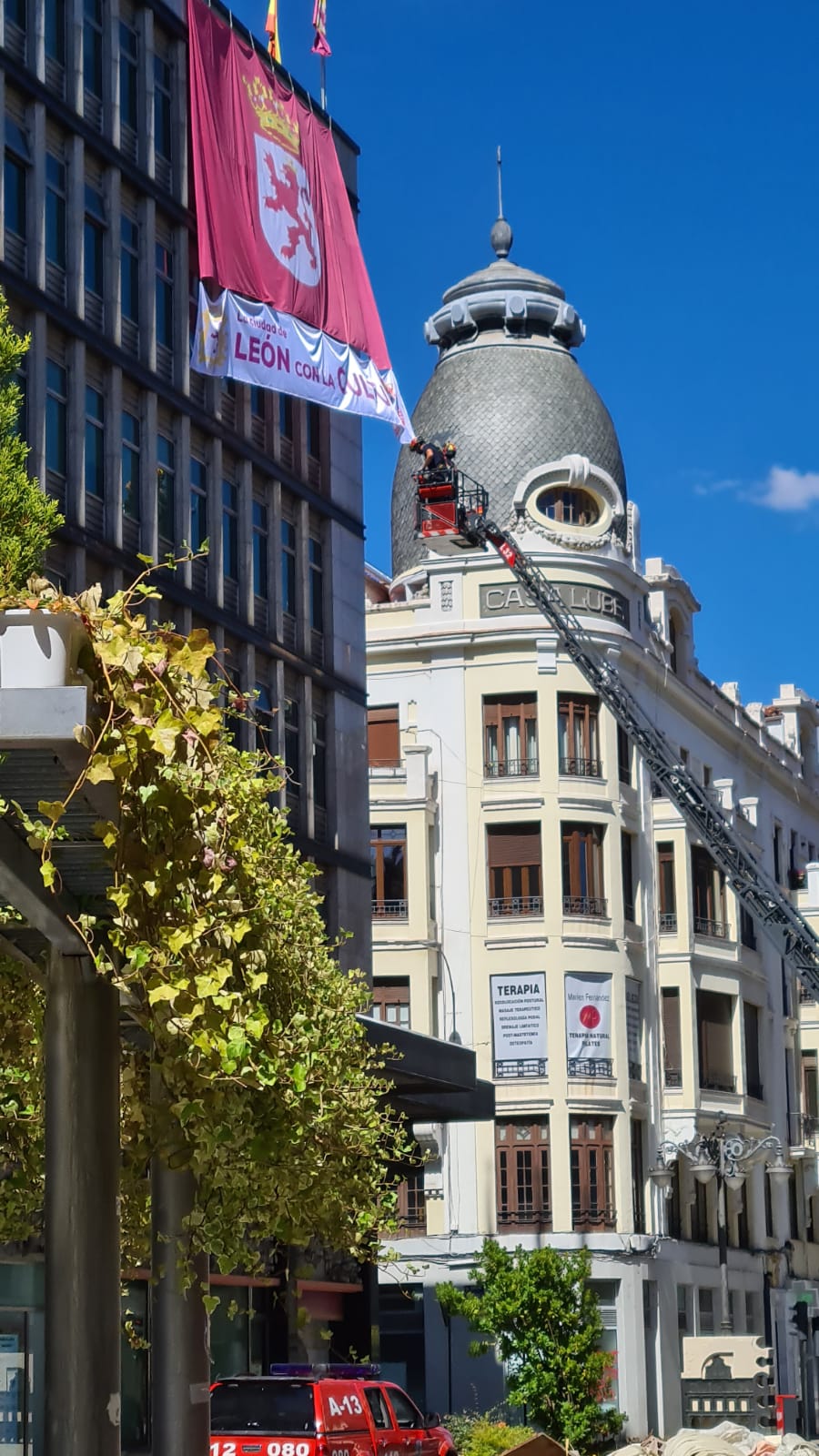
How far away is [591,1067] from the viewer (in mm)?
58688

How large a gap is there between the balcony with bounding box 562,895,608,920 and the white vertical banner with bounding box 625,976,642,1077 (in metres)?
1.87

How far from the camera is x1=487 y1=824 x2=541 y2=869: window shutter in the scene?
6003cm

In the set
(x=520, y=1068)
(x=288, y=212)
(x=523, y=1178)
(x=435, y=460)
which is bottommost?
(x=523, y=1178)

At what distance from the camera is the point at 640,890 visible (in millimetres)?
61781

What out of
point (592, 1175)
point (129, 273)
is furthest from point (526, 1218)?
point (129, 273)

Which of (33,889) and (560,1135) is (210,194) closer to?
(560,1135)

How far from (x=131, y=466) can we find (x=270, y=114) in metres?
8.51

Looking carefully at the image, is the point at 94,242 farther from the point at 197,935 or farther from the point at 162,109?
the point at 197,935

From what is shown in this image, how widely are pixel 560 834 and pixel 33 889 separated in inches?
1955

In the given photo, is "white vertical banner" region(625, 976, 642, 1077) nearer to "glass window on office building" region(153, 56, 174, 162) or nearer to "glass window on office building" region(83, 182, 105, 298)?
"glass window on office building" region(153, 56, 174, 162)

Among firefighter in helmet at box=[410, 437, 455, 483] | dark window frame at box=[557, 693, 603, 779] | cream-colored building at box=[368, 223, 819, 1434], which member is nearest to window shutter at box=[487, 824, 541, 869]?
cream-colored building at box=[368, 223, 819, 1434]

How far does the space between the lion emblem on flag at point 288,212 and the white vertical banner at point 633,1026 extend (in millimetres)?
23909

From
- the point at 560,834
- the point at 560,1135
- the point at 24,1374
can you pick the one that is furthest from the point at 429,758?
the point at 24,1374

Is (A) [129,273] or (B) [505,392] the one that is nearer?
(A) [129,273]
